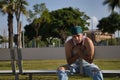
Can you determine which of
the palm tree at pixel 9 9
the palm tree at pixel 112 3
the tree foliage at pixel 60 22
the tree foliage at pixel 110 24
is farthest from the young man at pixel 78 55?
the tree foliage at pixel 60 22

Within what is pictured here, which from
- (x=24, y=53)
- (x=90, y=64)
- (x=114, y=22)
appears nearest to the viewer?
(x=90, y=64)

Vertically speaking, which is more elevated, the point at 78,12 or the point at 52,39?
the point at 78,12

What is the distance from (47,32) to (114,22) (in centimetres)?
1438

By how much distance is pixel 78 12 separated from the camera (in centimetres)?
8206

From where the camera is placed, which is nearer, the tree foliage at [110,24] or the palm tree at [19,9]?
the palm tree at [19,9]

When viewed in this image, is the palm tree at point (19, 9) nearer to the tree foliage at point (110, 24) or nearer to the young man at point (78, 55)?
the young man at point (78, 55)

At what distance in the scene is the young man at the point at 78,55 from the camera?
670 cm

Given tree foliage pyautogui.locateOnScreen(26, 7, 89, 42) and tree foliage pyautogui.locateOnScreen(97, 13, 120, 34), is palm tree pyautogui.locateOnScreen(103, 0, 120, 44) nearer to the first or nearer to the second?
tree foliage pyautogui.locateOnScreen(97, 13, 120, 34)

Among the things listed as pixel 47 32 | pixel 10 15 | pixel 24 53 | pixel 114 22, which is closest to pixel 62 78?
pixel 10 15

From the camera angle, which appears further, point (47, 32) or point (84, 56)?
point (47, 32)

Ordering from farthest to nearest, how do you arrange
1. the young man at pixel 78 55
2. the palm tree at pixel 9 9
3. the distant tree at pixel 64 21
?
the distant tree at pixel 64 21, the palm tree at pixel 9 9, the young man at pixel 78 55

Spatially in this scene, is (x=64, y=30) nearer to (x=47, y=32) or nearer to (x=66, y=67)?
(x=47, y=32)

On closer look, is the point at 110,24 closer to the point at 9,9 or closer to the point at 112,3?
the point at 112,3

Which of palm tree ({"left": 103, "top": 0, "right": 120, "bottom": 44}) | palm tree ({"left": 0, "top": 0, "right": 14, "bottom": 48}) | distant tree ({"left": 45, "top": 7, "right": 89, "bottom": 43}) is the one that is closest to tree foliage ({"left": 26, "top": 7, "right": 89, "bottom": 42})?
distant tree ({"left": 45, "top": 7, "right": 89, "bottom": 43})
